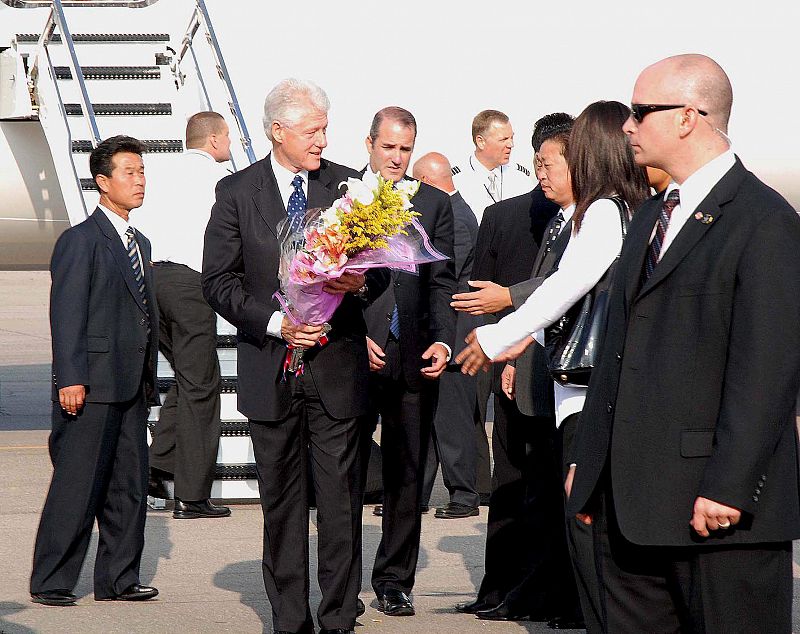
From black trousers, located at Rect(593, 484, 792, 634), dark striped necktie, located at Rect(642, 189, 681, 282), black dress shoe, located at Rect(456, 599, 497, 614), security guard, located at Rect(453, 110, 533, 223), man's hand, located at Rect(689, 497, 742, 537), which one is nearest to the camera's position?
man's hand, located at Rect(689, 497, 742, 537)

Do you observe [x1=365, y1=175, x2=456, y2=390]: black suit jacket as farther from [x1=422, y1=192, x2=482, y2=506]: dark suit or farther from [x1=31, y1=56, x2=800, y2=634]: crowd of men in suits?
[x1=422, y1=192, x2=482, y2=506]: dark suit

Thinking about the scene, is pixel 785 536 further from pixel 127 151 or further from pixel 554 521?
pixel 127 151

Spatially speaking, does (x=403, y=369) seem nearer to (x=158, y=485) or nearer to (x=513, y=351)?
(x=513, y=351)

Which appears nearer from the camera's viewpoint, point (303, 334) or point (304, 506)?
point (303, 334)

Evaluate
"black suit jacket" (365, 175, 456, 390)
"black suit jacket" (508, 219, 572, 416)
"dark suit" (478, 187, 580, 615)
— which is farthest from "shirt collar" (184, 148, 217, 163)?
"black suit jacket" (508, 219, 572, 416)

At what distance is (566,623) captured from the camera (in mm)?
4902

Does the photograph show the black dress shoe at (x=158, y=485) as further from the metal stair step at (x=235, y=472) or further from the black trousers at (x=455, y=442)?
the black trousers at (x=455, y=442)

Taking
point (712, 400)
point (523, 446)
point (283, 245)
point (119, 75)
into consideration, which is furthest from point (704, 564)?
point (119, 75)

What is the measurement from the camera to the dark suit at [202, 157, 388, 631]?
14.8 feet

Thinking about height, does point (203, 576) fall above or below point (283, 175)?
below

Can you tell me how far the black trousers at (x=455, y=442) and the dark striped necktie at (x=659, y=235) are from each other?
3.85 metres

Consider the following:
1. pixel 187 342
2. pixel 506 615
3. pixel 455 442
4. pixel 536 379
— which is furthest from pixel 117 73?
pixel 506 615

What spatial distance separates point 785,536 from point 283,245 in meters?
2.01

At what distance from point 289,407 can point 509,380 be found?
925mm
